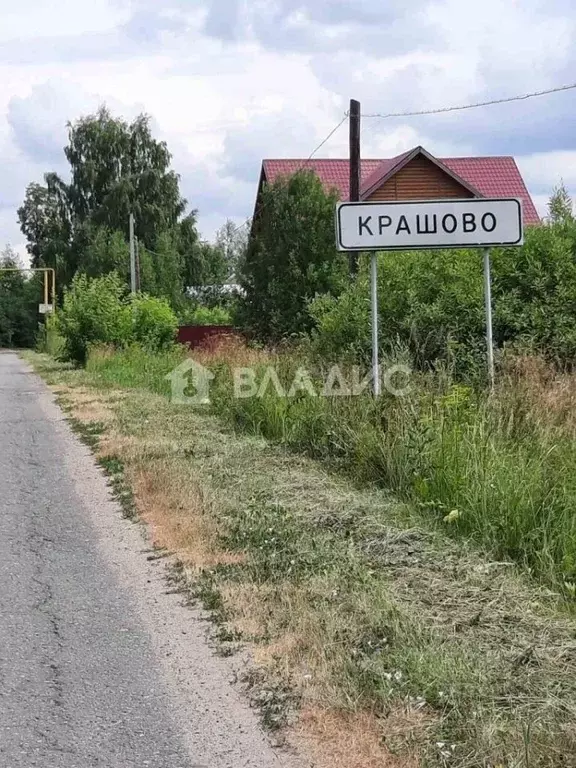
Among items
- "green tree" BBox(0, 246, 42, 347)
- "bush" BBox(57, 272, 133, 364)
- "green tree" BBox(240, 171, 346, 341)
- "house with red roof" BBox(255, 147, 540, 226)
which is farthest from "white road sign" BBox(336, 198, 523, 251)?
"green tree" BBox(0, 246, 42, 347)

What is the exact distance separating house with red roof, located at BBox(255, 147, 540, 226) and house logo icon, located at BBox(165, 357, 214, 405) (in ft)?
48.8

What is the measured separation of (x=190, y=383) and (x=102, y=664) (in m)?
12.0

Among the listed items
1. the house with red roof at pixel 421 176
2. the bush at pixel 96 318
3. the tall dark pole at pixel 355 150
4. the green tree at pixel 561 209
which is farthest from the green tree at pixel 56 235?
the green tree at pixel 561 209

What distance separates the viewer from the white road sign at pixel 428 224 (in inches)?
356

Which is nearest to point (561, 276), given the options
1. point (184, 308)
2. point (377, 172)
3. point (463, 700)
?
point (463, 700)

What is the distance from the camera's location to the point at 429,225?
29.8 feet

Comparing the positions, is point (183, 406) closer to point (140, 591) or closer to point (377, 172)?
point (140, 591)

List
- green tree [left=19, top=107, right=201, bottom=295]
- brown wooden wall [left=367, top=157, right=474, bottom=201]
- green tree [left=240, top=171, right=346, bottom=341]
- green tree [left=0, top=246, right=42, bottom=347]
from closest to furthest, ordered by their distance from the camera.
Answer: green tree [left=240, top=171, right=346, bottom=341] < brown wooden wall [left=367, top=157, right=474, bottom=201] < green tree [left=19, top=107, right=201, bottom=295] < green tree [left=0, top=246, right=42, bottom=347]

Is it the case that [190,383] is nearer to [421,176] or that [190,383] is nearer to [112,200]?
[421,176]

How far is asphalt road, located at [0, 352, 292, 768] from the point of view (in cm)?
357

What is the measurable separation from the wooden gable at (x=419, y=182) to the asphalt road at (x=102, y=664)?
92.5 feet

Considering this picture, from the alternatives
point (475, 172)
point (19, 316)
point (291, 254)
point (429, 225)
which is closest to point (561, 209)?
point (429, 225)

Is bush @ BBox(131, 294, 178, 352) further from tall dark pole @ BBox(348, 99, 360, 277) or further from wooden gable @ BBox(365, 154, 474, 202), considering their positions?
tall dark pole @ BBox(348, 99, 360, 277)

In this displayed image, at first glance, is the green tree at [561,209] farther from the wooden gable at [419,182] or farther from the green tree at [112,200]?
the green tree at [112,200]
